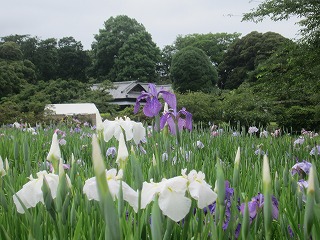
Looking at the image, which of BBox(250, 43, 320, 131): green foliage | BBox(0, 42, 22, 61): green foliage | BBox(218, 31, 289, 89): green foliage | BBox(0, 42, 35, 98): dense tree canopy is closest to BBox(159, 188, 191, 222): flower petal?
BBox(250, 43, 320, 131): green foliage

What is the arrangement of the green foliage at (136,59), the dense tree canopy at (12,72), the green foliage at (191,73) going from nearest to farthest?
1. the dense tree canopy at (12,72)
2. the green foliage at (191,73)
3. the green foliage at (136,59)

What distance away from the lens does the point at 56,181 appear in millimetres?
1104

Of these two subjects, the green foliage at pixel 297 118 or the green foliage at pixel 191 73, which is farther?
the green foliage at pixel 191 73

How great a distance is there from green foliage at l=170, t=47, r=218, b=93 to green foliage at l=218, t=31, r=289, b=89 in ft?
8.49

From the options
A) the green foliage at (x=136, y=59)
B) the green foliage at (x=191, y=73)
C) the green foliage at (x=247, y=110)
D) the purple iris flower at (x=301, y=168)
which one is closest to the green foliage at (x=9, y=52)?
the green foliage at (x=136, y=59)

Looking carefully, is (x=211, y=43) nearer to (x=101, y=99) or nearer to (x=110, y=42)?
(x=110, y=42)

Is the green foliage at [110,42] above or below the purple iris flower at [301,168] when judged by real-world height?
above

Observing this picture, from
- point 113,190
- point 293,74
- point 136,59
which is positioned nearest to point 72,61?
point 136,59

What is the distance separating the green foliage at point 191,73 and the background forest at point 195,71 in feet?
0.25

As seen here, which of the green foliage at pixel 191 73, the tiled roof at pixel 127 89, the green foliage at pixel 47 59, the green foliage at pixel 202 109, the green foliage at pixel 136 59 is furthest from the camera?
the green foliage at pixel 136 59

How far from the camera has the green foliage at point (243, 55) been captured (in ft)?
101

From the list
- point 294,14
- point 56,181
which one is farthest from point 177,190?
point 294,14

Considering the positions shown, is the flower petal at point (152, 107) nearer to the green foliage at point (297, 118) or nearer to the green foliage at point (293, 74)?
the green foliage at point (293, 74)

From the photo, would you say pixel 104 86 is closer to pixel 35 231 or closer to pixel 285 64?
pixel 285 64
